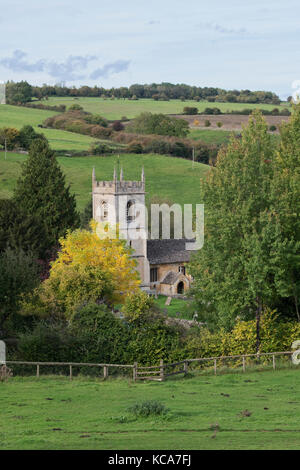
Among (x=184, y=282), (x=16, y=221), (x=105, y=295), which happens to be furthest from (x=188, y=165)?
(x=105, y=295)

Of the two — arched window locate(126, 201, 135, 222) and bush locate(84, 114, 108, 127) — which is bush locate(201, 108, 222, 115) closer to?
bush locate(84, 114, 108, 127)

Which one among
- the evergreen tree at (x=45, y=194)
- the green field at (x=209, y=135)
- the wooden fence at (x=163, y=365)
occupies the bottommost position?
the wooden fence at (x=163, y=365)

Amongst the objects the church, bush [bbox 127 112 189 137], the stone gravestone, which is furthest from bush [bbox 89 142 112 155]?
the stone gravestone

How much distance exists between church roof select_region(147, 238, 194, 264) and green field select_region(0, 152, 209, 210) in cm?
2146

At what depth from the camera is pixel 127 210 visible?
287 ft

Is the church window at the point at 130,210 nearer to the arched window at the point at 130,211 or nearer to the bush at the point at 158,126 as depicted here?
the arched window at the point at 130,211

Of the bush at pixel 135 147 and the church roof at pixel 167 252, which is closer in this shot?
the church roof at pixel 167 252

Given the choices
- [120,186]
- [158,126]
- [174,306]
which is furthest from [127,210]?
[158,126]

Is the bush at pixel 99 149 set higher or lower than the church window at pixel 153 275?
higher

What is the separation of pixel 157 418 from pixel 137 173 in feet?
344

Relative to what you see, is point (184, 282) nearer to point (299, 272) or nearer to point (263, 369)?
point (299, 272)

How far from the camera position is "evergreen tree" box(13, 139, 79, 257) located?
274 feet

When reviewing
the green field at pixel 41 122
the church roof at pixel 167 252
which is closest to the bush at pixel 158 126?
the green field at pixel 41 122

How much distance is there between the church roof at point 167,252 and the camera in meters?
91.5
